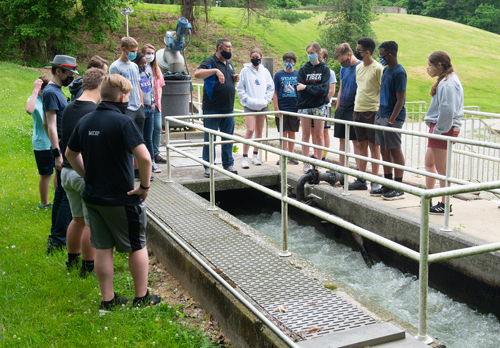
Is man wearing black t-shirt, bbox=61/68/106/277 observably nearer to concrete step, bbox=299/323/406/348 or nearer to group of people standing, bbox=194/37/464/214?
concrete step, bbox=299/323/406/348

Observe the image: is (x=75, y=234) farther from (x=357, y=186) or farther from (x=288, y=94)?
(x=288, y=94)

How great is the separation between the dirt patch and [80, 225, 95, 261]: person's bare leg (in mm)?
628

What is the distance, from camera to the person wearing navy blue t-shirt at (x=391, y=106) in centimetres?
631

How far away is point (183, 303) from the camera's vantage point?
13.7 ft

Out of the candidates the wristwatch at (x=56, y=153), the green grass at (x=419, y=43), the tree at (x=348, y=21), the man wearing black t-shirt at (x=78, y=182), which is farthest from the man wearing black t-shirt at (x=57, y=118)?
the green grass at (x=419, y=43)

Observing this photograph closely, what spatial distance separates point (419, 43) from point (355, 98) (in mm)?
37676

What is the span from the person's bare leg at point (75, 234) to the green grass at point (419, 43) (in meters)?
23.1

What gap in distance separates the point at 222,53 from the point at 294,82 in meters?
1.82

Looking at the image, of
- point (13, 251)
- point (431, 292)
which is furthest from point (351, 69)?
point (13, 251)

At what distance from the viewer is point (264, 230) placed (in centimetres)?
753

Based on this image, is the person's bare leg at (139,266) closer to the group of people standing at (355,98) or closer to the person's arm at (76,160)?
the person's arm at (76,160)

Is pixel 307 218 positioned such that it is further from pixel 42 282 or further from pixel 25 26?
pixel 25 26

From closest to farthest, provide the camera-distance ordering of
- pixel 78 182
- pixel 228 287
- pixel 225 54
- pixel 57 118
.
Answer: pixel 228 287 < pixel 78 182 < pixel 57 118 < pixel 225 54

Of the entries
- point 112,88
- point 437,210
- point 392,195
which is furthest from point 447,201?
point 112,88
